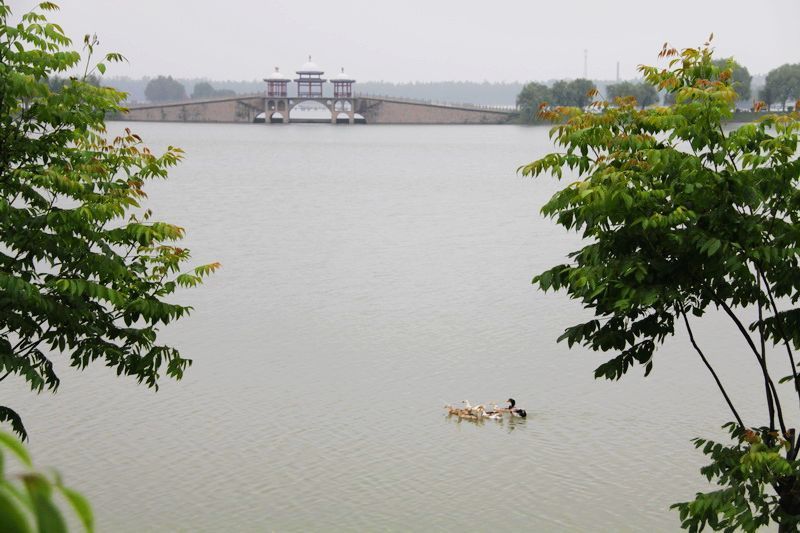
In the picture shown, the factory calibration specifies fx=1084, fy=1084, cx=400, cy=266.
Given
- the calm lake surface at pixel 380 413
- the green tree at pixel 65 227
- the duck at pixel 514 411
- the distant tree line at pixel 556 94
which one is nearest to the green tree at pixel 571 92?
the distant tree line at pixel 556 94

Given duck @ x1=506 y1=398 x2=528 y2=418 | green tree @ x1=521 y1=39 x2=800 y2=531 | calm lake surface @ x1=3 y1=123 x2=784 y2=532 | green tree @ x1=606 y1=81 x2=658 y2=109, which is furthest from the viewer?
green tree @ x1=606 y1=81 x2=658 y2=109

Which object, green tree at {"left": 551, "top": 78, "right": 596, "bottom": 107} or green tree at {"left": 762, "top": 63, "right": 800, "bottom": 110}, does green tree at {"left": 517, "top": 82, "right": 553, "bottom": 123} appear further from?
green tree at {"left": 762, "top": 63, "right": 800, "bottom": 110}

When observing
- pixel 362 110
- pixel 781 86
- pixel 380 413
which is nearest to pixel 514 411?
pixel 380 413

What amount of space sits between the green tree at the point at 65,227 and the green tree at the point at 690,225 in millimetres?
4422

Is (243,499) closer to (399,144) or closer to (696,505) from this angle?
(696,505)

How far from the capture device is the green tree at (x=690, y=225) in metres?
9.86

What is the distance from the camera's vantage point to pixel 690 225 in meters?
10.1

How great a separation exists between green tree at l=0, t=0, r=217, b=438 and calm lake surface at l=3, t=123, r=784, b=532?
23.3 ft

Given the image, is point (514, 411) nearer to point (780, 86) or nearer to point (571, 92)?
point (571, 92)

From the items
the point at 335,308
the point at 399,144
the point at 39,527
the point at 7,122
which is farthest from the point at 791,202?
the point at 399,144

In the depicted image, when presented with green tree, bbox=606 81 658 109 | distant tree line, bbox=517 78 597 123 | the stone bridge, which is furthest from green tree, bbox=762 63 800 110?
the stone bridge

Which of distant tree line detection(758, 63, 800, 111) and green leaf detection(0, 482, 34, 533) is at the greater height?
Answer: distant tree line detection(758, 63, 800, 111)

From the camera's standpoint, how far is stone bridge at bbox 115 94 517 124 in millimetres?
190250

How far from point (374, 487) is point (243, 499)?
2.43 meters
